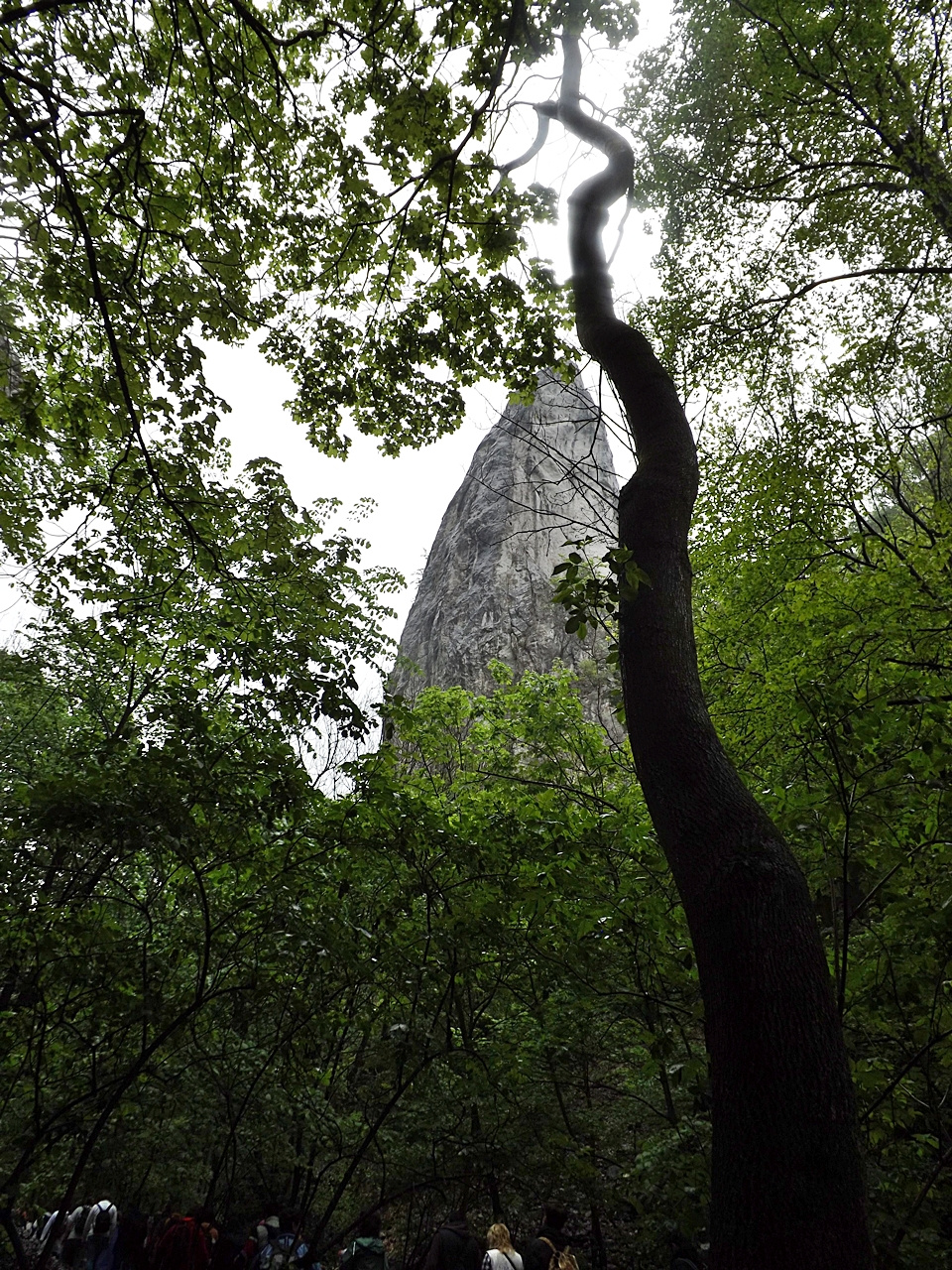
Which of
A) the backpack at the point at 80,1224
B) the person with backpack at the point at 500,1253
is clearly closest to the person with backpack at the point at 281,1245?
the person with backpack at the point at 500,1253

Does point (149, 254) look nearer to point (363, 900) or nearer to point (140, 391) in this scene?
point (140, 391)

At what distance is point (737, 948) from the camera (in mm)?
1894

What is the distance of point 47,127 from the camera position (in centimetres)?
280

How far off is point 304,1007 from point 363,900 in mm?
1981

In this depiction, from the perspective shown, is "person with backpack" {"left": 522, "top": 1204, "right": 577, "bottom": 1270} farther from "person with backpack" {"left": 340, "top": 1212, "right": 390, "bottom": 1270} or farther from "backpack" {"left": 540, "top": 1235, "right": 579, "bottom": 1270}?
"person with backpack" {"left": 340, "top": 1212, "right": 390, "bottom": 1270}

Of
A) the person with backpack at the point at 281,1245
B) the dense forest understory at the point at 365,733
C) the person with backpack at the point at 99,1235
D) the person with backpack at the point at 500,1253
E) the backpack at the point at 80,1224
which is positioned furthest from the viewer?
the backpack at the point at 80,1224

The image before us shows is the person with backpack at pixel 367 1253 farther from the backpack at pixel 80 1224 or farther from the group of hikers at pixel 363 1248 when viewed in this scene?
the backpack at pixel 80 1224

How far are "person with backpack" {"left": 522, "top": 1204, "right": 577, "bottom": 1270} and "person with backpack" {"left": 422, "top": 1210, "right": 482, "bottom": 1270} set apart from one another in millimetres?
535

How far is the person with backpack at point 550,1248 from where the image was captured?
5.75 m

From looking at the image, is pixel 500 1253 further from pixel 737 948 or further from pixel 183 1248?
pixel 737 948

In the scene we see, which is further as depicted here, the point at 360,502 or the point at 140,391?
the point at 360,502

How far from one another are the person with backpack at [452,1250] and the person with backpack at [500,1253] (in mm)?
194

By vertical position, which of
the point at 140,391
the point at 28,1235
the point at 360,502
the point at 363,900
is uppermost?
the point at 360,502

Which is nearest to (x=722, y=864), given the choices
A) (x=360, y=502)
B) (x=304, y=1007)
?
(x=304, y=1007)
